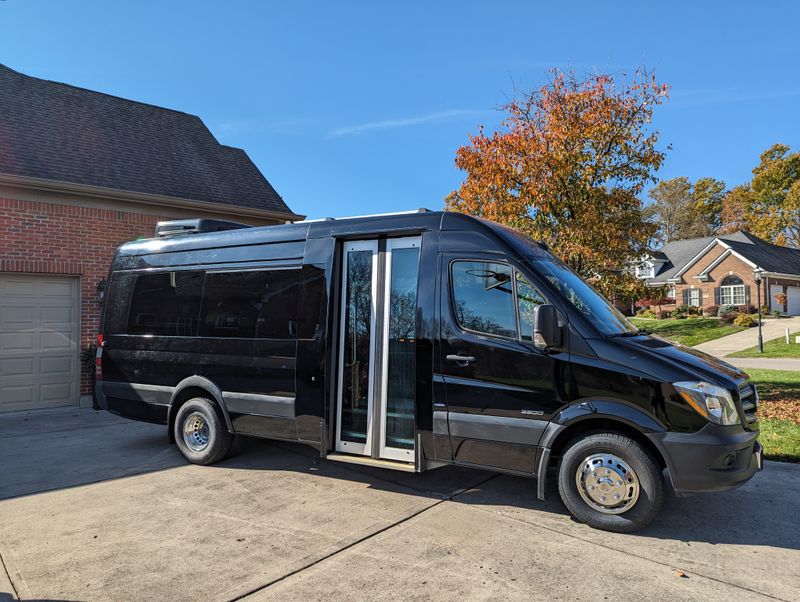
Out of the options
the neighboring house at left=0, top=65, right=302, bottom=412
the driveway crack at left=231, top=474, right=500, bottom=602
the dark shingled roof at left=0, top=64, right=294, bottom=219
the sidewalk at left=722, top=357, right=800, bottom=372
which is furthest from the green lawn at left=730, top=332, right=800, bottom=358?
the driveway crack at left=231, top=474, right=500, bottom=602

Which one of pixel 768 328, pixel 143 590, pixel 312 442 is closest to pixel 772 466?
pixel 312 442

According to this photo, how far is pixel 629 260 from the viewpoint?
8.82 meters

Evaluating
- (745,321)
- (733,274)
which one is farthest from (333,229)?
(733,274)

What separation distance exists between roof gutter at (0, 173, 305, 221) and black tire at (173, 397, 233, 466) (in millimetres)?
6046

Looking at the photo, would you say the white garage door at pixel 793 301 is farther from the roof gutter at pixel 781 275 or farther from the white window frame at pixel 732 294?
the white window frame at pixel 732 294

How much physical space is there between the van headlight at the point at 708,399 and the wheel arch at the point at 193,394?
14.9 feet

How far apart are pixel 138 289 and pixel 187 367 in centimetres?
142

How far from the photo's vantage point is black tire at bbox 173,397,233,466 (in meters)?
6.07

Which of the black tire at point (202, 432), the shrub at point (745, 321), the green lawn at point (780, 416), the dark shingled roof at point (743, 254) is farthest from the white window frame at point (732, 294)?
the black tire at point (202, 432)

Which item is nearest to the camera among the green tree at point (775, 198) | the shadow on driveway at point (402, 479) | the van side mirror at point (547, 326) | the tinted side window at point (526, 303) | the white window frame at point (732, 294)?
the van side mirror at point (547, 326)

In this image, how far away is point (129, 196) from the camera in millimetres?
10594

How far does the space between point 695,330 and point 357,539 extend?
28.7 m

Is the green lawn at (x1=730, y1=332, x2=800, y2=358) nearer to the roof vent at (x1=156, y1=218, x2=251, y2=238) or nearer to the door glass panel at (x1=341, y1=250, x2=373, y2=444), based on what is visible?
the door glass panel at (x1=341, y1=250, x2=373, y2=444)

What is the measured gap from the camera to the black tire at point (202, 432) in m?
6.07
